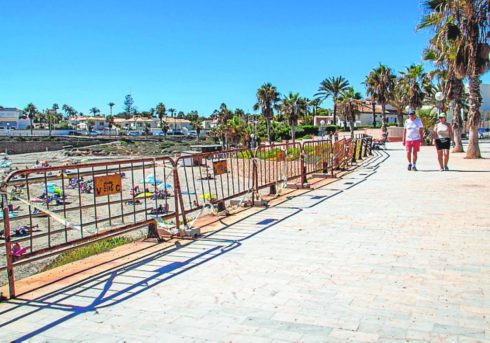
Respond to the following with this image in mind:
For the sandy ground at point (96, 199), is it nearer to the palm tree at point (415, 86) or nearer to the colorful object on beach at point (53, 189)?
the colorful object on beach at point (53, 189)

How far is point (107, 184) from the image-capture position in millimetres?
6309

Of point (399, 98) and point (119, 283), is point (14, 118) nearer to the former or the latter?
point (399, 98)

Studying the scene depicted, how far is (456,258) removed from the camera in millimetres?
5730

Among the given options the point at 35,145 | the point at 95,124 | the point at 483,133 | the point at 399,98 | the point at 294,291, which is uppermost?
the point at 95,124

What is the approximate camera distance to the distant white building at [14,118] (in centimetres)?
15650

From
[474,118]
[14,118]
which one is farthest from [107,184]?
[14,118]

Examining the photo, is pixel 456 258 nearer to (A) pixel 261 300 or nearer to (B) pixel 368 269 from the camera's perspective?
(B) pixel 368 269

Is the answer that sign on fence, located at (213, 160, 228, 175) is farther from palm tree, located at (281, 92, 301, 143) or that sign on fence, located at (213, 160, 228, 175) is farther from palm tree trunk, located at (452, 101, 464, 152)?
palm tree, located at (281, 92, 301, 143)

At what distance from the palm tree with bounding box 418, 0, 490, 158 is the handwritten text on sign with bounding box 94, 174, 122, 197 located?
1705 centimetres

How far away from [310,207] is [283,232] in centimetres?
227

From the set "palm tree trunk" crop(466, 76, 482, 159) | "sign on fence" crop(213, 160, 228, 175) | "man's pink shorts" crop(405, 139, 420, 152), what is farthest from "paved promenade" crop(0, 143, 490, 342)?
"palm tree trunk" crop(466, 76, 482, 159)

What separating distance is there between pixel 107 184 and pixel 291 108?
71.7 meters

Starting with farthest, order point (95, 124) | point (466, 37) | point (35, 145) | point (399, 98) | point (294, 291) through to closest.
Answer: point (95, 124)
point (35, 145)
point (399, 98)
point (466, 37)
point (294, 291)

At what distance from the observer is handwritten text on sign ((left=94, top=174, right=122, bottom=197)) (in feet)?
20.3
